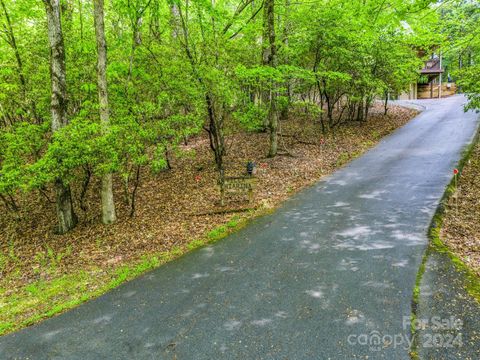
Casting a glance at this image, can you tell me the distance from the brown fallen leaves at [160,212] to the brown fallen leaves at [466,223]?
108 millimetres

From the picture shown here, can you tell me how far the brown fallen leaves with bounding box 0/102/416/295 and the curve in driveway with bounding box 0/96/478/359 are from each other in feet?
4.74

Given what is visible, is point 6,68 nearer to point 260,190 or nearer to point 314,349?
point 260,190

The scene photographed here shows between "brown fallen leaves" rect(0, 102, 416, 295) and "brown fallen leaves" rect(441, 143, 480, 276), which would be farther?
"brown fallen leaves" rect(0, 102, 416, 295)

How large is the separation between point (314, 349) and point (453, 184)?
852 cm

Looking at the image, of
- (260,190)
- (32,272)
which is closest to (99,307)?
(32,272)

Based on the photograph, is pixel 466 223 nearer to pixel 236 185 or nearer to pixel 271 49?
pixel 236 185

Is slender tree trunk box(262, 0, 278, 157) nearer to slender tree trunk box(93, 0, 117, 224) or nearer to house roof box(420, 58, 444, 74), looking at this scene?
slender tree trunk box(93, 0, 117, 224)

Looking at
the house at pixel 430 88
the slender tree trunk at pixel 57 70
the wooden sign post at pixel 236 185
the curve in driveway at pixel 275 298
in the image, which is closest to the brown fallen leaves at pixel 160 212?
the wooden sign post at pixel 236 185

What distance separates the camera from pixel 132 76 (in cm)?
1102

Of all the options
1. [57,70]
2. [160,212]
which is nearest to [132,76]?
[57,70]

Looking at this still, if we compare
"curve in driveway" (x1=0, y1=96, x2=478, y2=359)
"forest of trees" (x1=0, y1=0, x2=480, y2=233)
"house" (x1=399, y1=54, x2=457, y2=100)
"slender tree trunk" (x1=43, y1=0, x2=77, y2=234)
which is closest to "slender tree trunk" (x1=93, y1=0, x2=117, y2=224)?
"forest of trees" (x1=0, y1=0, x2=480, y2=233)

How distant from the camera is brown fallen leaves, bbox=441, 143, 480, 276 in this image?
6427 millimetres

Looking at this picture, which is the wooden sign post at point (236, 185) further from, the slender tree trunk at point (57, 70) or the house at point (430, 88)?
the house at point (430, 88)
